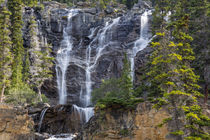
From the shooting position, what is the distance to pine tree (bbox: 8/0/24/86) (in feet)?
120

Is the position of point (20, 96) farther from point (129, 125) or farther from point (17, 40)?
point (129, 125)

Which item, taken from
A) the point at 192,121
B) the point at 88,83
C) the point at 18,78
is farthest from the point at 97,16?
the point at 192,121

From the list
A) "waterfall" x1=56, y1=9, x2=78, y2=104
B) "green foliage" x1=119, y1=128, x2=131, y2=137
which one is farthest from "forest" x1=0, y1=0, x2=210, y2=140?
"green foliage" x1=119, y1=128, x2=131, y2=137

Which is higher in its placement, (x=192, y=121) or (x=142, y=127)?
(x=192, y=121)

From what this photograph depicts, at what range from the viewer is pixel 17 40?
136ft

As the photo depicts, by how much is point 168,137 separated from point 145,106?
10.2 feet

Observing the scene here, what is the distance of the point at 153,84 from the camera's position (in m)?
19.3

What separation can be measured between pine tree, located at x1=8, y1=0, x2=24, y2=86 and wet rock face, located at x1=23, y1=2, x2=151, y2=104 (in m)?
2.86

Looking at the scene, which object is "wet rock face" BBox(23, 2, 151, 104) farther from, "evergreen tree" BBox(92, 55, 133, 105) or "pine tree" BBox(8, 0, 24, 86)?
"evergreen tree" BBox(92, 55, 133, 105)

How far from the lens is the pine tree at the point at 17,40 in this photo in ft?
120

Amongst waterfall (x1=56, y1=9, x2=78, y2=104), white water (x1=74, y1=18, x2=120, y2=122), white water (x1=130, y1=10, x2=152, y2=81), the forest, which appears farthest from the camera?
waterfall (x1=56, y1=9, x2=78, y2=104)

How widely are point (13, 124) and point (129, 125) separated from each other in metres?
11.7

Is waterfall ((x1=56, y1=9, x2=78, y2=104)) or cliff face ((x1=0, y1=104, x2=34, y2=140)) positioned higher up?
waterfall ((x1=56, y1=9, x2=78, y2=104))

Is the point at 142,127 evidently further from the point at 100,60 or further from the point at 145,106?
the point at 100,60
